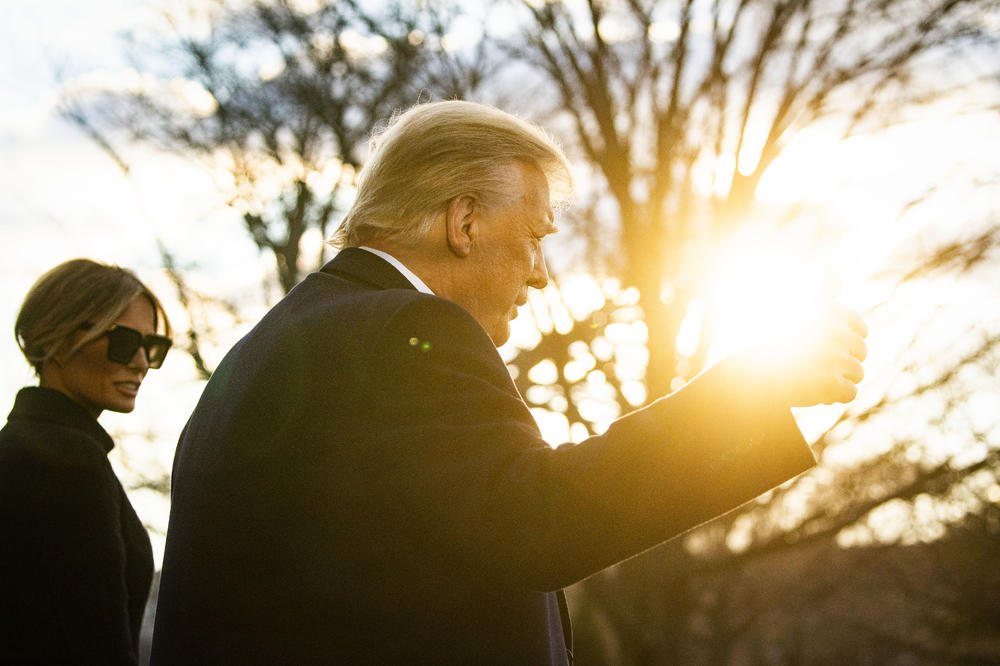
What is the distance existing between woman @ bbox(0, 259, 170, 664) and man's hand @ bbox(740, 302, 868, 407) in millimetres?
2114

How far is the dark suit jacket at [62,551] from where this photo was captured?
2453 millimetres

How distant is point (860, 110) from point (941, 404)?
2.50 metres

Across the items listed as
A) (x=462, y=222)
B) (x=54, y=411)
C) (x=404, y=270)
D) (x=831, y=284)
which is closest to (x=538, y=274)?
(x=462, y=222)

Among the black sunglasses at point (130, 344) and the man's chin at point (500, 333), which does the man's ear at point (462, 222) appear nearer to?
the man's chin at point (500, 333)

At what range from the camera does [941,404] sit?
726 cm

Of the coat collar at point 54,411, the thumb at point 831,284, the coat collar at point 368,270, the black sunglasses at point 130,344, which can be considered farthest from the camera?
the black sunglasses at point 130,344

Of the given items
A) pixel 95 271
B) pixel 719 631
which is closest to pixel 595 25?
pixel 95 271

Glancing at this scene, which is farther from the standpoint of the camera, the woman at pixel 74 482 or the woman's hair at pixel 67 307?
the woman's hair at pixel 67 307

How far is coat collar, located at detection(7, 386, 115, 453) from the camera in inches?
111

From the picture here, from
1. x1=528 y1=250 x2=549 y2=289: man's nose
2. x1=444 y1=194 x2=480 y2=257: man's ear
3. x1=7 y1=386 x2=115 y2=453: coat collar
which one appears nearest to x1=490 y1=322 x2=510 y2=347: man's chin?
x1=528 y1=250 x2=549 y2=289: man's nose

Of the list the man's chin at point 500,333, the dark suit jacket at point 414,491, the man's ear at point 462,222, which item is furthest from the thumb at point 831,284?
the man's chin at point 500,333

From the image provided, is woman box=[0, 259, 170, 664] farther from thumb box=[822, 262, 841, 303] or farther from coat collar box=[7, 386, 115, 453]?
thumb box=[822, 262, 841, 303]

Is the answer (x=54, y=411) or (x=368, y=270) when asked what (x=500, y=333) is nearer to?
(x=368, y=270)

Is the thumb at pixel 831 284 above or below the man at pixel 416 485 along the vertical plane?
above
